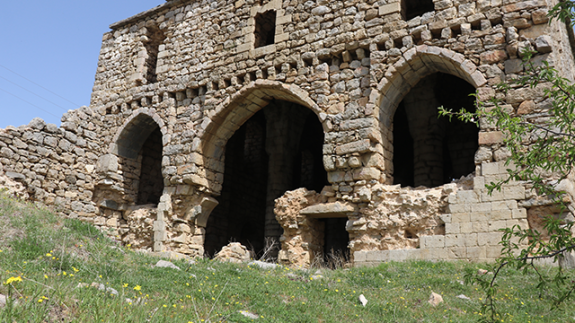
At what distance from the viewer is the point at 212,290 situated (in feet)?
17.7

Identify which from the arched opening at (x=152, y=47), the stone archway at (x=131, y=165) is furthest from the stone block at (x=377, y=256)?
the arched opening at (x=152, y=47)

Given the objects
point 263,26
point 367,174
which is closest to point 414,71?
point 367,174

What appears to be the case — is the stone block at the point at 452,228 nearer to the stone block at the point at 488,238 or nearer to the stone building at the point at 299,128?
the stone building at the point at 299,128

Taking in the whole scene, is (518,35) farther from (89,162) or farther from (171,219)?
(89,162)

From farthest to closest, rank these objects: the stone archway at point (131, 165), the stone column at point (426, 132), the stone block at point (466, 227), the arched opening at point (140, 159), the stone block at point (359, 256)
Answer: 1. the arched opening at point (140, 159)
2. the stone archway at point (131, 165)
3. the stone column at point (426, 132)
4. the stone block at point (359, 256)
5. the stone block at point (466, 227)

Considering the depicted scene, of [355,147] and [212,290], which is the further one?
[355,147]

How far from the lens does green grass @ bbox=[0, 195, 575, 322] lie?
12.9 ft

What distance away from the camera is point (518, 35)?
7656mm

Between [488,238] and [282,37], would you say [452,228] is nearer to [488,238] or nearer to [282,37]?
[488,238]

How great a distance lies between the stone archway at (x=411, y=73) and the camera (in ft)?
26.3

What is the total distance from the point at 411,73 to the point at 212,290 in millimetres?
5797

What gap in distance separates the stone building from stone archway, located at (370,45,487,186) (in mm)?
35

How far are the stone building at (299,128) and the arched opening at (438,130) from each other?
1.5 inches

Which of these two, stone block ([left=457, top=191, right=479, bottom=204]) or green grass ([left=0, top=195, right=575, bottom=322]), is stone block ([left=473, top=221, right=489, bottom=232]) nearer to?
stone block ([left=457, top=191, right=479, bottom=204])
